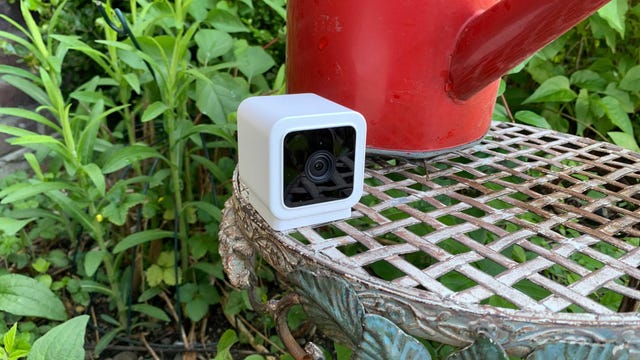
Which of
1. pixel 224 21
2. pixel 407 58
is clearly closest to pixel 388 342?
pixel 407 58

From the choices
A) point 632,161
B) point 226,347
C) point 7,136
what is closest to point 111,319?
point 226,347

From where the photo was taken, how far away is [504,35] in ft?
1.44

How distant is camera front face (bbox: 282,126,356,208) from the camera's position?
38 centimetres

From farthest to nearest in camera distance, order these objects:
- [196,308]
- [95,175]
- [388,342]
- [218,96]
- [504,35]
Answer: [196,308]
[218,96]
[95,175]
[504,35]
[388,342]

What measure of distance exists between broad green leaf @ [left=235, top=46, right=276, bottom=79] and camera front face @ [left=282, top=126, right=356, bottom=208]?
0.49 meters

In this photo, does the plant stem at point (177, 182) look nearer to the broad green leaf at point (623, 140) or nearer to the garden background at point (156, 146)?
the garden background at point (156, 146)

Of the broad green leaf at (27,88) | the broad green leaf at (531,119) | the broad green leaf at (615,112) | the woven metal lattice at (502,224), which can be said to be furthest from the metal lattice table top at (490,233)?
the broad green leaf at (27,88)

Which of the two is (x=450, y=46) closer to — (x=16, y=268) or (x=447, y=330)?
(x=447, y=330)

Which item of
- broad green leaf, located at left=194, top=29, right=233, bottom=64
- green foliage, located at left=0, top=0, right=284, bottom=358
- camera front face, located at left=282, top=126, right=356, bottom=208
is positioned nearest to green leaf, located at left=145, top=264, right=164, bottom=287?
green foliage, located at left=0, top=0, right=284, bottom=358

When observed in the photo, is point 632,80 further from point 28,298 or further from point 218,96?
point 28,298

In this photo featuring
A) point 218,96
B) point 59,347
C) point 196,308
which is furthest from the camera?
point 196,308

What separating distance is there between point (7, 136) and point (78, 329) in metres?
0.67

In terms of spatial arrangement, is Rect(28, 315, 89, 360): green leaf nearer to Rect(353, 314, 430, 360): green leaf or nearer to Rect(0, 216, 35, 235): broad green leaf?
Rect(0, 216, 35, 235): broad green leaf

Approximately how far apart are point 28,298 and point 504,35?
2.31 feet
